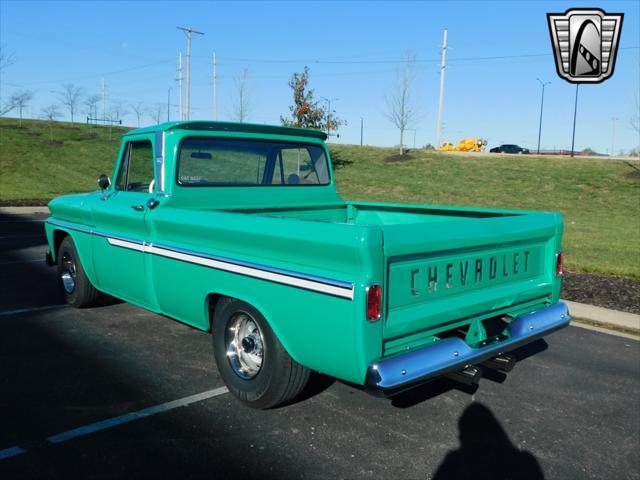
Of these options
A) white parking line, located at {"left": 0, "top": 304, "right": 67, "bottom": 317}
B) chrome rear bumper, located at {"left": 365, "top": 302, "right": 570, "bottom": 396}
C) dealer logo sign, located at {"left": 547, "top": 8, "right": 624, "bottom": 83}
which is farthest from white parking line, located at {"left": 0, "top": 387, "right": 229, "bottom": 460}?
dealer logo sign, located at {"left": 547, "top": 8, "right": 624, "bottom": 83}

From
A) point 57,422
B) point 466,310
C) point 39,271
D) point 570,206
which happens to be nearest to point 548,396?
point 466,310

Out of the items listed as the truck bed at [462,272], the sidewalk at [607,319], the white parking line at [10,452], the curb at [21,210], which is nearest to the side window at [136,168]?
the truck bed at [462,272]

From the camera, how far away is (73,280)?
6215mm

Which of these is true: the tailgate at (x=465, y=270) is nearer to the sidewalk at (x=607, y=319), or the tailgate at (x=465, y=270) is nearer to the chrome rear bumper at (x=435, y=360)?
the chrome rear bumper at (x=435, y=360)

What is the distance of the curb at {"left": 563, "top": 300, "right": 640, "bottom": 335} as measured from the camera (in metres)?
6.23

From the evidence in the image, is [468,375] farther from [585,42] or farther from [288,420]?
[585,42]

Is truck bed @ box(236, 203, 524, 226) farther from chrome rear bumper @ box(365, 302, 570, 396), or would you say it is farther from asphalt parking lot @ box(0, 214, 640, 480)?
asphalt parking lot @ box(0, 214, 640, 480)

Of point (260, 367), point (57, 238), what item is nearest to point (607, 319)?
point (260, 367)

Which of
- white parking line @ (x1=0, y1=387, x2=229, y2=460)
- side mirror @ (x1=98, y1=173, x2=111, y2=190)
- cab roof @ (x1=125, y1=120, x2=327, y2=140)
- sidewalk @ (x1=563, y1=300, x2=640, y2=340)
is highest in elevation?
cab roof @ (x1=125, y1=120, x2=327, y2=140)

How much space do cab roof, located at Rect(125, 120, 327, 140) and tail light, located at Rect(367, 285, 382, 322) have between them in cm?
247

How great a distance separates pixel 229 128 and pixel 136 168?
0.94m

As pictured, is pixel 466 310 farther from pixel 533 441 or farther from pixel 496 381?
pixel 496 381

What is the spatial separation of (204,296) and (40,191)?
818 inches

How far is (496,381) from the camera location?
452 centimetres
